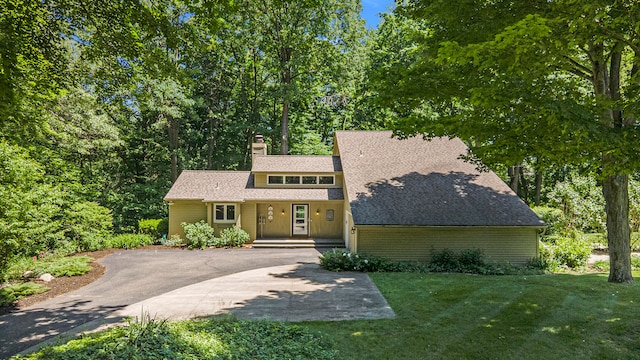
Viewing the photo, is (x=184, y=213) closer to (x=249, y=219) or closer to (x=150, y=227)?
(x=150, y=227)

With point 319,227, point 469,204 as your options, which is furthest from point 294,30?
point 469,204

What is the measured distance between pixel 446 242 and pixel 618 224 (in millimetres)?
6046

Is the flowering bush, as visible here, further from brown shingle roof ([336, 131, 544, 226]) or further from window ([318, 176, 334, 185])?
window ([318, 176, 334, 185])

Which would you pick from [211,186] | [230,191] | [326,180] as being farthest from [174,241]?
[326,180]

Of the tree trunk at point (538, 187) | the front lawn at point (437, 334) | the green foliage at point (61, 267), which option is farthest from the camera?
the tree trunk at point (538, 187)

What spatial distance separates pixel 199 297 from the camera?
9484 millimetres

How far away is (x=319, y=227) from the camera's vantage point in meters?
19.7

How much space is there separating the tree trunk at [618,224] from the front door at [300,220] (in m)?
13.5

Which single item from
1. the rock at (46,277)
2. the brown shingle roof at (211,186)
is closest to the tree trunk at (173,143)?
the brown shingle roof at (211,186)

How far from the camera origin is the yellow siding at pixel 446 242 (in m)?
14.2

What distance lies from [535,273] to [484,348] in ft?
28.1

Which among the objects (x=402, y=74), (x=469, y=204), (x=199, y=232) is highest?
(x=402, y=74)

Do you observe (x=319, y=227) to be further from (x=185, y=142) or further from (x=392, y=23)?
(x=392, y=23)

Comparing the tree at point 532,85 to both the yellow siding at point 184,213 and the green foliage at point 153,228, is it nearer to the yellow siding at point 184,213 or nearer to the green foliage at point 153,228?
the yellow siding at point 184,213
